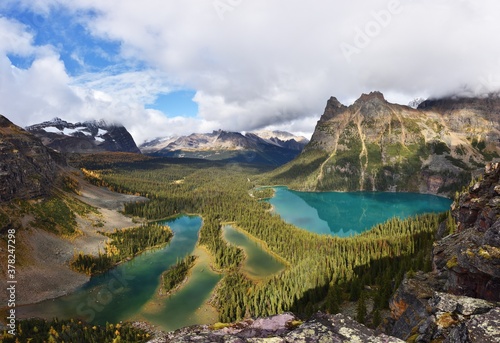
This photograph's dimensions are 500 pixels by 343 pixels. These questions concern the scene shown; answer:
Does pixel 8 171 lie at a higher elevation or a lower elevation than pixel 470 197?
higher

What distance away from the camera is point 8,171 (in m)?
98.9

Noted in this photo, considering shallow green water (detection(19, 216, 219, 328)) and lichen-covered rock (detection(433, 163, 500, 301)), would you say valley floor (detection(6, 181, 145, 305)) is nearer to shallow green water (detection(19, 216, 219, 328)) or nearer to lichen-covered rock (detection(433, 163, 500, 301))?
shallow green water (detection(19, 216, 219, 328))

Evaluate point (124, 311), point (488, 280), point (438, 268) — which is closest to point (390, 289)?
point (438, 268)

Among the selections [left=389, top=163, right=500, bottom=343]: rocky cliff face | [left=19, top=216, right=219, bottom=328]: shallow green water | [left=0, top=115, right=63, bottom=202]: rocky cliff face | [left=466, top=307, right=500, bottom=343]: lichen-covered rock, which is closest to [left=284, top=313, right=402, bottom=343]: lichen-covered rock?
[left=466, top=307, right=500, bottom=343]: lichen-covered rock

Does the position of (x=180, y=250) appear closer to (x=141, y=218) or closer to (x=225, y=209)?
Result: (x=141, y=218)

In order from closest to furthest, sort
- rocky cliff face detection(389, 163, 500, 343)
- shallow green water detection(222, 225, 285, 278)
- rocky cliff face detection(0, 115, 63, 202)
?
1. rocky cliff face detection(389, 163, 500, 343)
2. shallow green water detection(222, 225, 285, 278)
3. rocky cliff face detection(0, 115, 63, 202)

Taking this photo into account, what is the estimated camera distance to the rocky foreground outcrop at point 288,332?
959 cm

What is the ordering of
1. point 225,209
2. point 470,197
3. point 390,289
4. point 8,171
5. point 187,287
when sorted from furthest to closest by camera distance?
1. point 225,209
2. point 8,171
3. point 187,287
4. point 390,289
5. point 470,197

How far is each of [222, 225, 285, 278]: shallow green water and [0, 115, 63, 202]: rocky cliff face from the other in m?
78.6

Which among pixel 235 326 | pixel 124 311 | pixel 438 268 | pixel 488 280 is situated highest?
pixel 235 326

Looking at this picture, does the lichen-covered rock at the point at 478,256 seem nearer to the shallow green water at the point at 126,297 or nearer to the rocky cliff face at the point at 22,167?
the shallow green water at the point at 126,297

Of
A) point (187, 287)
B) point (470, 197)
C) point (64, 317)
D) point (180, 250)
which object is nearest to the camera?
point (470, 197)

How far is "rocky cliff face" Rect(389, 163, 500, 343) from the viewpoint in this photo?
418 inches

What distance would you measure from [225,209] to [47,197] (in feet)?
288
